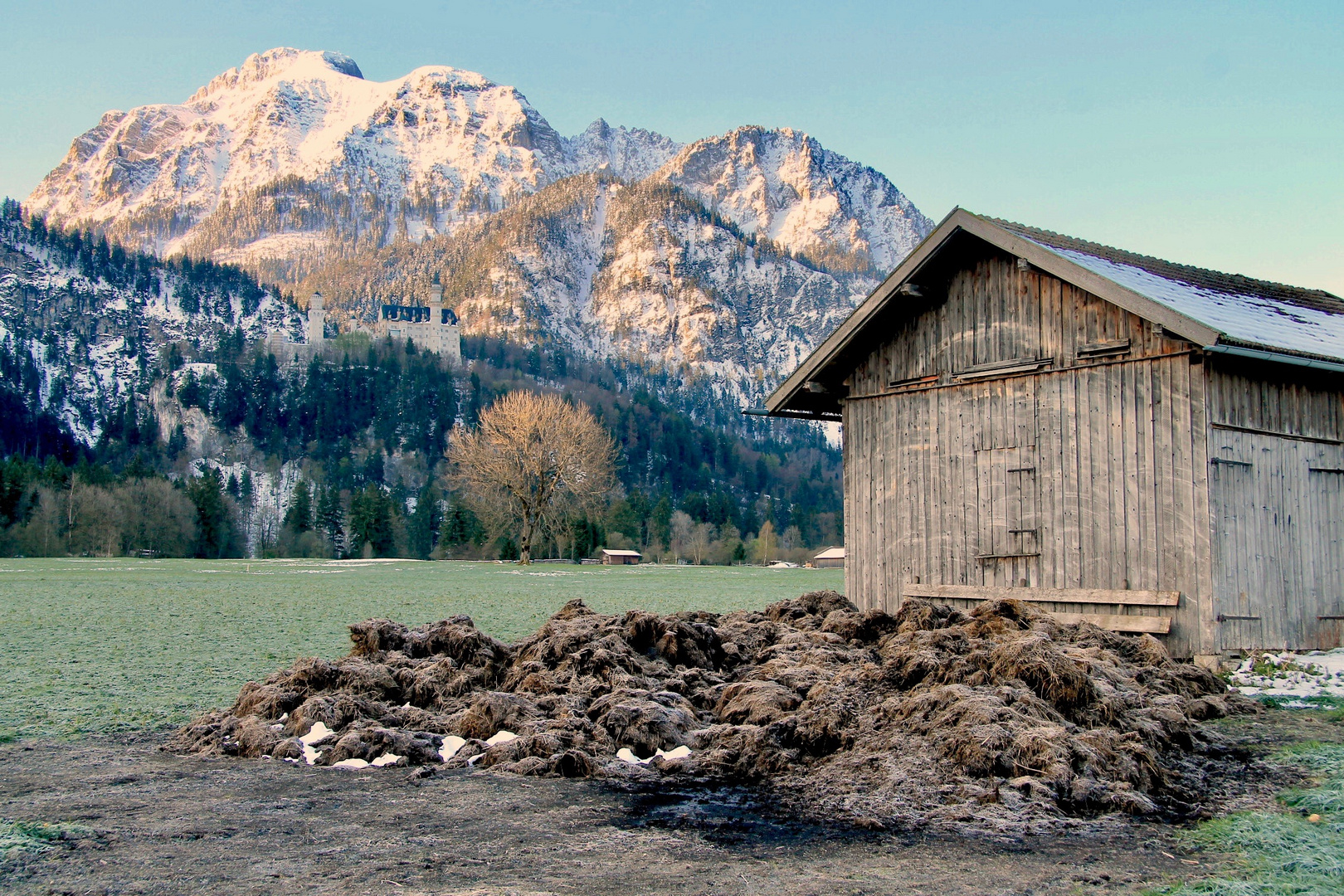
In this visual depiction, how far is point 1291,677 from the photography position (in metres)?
11.0

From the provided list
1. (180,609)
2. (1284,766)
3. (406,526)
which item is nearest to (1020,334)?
(1284,766)

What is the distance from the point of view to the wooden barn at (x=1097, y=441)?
12.0m

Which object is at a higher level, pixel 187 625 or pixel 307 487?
pixel 307 487

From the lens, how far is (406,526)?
13250 centimetres

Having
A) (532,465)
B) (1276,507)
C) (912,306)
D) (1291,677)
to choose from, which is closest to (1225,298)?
(1276,507)

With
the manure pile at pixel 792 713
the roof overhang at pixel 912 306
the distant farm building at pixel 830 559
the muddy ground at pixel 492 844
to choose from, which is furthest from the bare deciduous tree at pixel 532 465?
the muddy ground at pixel 492 844

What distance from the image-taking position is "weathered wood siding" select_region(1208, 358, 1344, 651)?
12.0 m

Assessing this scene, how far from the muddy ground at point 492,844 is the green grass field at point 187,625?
9.66 ft

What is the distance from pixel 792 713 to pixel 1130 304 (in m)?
7.23

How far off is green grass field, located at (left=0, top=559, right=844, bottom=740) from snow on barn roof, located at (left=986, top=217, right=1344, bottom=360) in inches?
424

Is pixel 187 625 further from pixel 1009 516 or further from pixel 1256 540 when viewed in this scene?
pixel 1256 540

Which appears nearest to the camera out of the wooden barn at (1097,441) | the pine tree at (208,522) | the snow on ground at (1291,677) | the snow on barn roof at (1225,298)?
the snow on ground at (1291,677)

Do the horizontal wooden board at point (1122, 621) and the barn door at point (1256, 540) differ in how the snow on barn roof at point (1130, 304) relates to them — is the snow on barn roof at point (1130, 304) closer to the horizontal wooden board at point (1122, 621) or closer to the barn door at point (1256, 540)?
the barn door at point (1256, 540)

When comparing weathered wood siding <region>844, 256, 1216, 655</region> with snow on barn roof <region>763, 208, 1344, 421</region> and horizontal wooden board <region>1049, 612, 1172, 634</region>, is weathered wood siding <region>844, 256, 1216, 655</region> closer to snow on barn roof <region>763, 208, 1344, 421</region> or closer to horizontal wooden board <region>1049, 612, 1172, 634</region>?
horizontal wooden board <region>1049, 612, 1172, 634</region>
